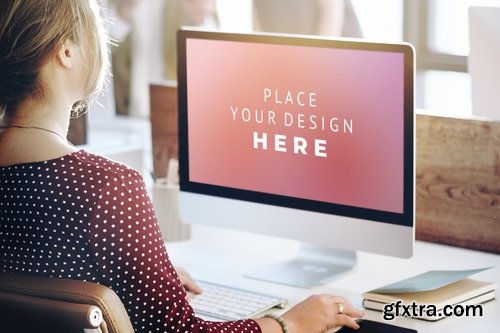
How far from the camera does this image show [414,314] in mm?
1833

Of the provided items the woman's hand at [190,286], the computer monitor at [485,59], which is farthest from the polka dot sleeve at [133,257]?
the computer monitor at [485,59]

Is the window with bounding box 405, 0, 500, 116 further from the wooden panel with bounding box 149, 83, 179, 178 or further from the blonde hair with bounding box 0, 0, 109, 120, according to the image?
the blonde hair with bounding box 0, 0, 109, 120

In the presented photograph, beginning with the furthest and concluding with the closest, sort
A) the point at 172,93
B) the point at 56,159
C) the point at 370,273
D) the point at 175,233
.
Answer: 1. the point at 172,93
2. the point at 175,233
3. the point at 370,273
4. the point at 56,159

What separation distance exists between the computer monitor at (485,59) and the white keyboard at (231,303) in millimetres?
744

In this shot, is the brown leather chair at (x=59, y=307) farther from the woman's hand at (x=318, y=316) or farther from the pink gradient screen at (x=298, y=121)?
the pink gradient screen at (x=298, y=121)

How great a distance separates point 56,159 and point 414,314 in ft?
2.37

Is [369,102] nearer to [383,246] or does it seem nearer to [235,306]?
[383,246]

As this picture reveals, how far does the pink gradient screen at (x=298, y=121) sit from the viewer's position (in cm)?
197

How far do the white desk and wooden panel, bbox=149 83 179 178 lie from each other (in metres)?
0.27

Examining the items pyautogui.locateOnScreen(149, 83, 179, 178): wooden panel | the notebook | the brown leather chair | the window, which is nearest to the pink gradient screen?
the notebook

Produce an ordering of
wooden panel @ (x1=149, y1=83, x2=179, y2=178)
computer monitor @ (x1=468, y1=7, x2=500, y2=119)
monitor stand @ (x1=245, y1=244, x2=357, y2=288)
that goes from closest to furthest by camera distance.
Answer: monitor stand @ (x1=245, y1=244, x2=357, y2=288), computer monitor @ (x1=468, y1=7, x2=500, y2=119), wooden panel @ (x1=149, y1=83, x2=179, y2=178)

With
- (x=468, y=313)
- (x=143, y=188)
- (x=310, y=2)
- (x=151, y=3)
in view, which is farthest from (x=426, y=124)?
→ (x=151, y=3)

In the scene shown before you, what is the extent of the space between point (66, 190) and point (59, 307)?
22 cm

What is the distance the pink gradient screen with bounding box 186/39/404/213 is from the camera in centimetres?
197
